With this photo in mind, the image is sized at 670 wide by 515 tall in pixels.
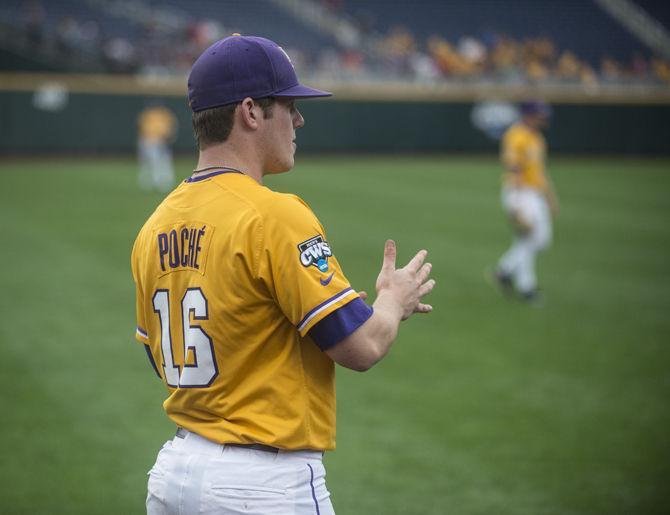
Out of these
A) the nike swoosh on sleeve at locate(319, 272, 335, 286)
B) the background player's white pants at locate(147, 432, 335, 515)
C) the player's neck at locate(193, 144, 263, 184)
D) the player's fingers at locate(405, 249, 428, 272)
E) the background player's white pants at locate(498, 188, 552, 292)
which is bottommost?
the background player's white pants at locate(147, 432, 335, 515)

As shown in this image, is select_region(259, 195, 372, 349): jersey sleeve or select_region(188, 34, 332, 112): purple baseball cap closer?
select_region(259, 195, 372, 349): jersey sleeve

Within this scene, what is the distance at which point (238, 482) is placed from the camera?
100 inches

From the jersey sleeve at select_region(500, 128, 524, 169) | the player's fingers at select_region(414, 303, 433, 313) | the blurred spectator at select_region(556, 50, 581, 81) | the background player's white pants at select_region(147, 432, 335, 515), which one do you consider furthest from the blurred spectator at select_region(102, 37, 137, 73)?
the background player's white pants at select_region(147, 432, 335, 515)

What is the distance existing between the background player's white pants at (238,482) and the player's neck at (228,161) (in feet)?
2.66

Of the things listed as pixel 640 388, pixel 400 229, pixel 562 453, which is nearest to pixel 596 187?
pixel 400 229

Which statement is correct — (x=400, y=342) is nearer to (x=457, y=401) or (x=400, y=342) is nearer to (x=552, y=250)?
(x=457, y=401)

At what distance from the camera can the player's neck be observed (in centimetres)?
269

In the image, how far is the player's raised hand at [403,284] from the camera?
267 centimetres

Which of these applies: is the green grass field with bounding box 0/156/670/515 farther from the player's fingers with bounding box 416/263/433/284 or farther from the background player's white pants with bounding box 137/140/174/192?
the background player's white pants with bounding box 137/140/174/192

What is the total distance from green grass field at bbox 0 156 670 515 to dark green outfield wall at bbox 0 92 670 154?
1566 centimetres

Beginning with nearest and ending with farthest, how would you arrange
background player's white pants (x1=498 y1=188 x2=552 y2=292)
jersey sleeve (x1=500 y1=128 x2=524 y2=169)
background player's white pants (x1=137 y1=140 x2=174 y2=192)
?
1. jersey sleeve (x1=500 y1=128 x2=524 y2=169)
2. background player's white pants (x1=498 y1=188 x2=552 y2=292)
3. background player's white pants (x1=137 y1=140 x2=174 y2=192)

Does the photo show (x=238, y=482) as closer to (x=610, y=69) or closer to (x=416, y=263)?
(x=416, y=263)

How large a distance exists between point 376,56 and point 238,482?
3806 centimetres

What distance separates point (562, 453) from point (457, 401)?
131 cm
